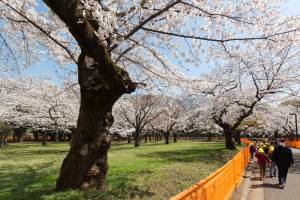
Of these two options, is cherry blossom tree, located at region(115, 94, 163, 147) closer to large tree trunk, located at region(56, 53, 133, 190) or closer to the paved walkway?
the paved walkway

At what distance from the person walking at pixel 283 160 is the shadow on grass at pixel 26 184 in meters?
7.46

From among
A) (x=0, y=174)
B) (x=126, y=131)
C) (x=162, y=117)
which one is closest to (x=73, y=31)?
(x=0, y=174)

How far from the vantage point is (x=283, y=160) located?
41.4ft

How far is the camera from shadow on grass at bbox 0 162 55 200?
946 cm

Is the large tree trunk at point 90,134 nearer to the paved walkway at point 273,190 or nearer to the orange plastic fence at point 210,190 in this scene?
the orange plastic fence at point 210,190

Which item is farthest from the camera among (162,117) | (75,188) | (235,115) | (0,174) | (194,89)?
(162,117)

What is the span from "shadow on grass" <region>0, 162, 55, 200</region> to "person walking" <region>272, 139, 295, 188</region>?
7.46 meters

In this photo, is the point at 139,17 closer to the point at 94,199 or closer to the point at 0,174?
the point at 94,199

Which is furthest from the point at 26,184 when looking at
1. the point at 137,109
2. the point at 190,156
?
the point at 137,109

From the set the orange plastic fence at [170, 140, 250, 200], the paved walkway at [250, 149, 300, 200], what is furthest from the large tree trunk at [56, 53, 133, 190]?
the paved walkway at [250, 149, 300, 200]

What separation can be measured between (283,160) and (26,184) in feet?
28.0

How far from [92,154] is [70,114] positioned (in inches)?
A: 987

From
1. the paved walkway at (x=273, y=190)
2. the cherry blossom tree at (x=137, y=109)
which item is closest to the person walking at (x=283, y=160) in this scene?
the paved walkway at (x=273, y=190)

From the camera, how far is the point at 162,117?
190 ft
